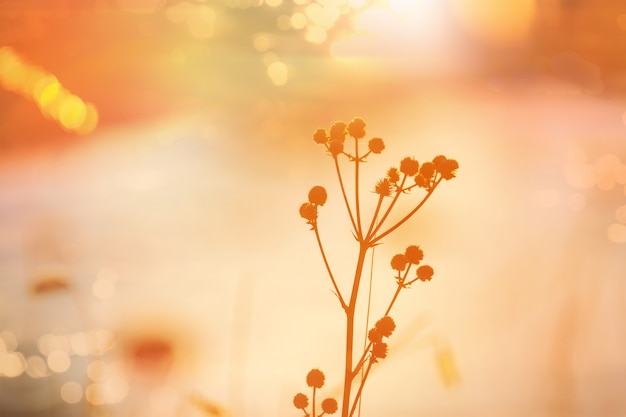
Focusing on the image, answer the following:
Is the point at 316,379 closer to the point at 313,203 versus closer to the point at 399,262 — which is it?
the point at 399,262

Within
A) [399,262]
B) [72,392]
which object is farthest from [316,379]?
[72,392]

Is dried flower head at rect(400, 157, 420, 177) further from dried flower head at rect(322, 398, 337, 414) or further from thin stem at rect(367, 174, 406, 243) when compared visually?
dried flower head at rect(322, 398, 337, 414)

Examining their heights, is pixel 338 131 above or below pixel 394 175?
above

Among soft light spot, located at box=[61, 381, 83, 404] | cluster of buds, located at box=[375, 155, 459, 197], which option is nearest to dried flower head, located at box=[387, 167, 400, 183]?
cluster of buds, located at box=[375, 155, 459, 197]

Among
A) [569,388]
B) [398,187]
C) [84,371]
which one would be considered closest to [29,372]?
[84,371]

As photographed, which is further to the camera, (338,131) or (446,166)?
(338,131)

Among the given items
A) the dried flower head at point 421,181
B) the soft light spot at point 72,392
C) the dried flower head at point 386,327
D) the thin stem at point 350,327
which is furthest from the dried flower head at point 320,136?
the soft light spot at point 72,392
